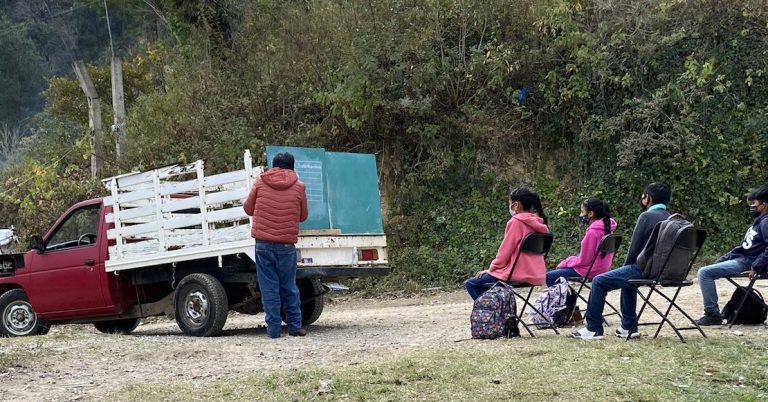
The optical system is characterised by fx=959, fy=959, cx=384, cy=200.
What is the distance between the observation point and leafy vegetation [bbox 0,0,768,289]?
18.4 metres

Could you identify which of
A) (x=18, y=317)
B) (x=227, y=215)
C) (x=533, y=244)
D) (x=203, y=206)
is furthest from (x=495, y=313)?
(x=18, y=317)

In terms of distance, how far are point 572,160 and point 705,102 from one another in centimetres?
283

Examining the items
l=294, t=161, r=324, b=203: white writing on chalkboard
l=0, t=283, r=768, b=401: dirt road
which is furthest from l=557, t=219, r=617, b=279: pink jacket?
Result: l=294, t=161, r=324, b=203: white writing on chalkboard

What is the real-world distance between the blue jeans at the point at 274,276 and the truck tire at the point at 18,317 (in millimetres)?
3813

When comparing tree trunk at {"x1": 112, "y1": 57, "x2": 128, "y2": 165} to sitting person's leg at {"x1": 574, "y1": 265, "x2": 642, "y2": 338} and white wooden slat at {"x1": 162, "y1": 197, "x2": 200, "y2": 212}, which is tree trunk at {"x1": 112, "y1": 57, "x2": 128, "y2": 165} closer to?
white wooden slat at {"x1": 162, "y1": 197, "x2": 200, "y2": 212}

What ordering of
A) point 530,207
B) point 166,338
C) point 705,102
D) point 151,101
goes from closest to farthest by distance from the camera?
point 530,207 < point 166,338 < point 705,102 < point 151,101

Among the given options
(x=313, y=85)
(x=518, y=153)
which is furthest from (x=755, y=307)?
(x=313, y=85)

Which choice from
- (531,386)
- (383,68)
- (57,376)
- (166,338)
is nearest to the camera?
(531,386)

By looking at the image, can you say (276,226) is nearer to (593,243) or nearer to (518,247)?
(518,247)

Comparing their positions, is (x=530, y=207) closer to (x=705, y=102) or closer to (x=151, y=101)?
(x=705, y=102)

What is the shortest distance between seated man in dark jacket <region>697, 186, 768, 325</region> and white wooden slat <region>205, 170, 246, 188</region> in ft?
16.3

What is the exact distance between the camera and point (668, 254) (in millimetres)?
8180

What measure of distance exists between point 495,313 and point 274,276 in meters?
2.55

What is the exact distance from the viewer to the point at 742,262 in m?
9.30
